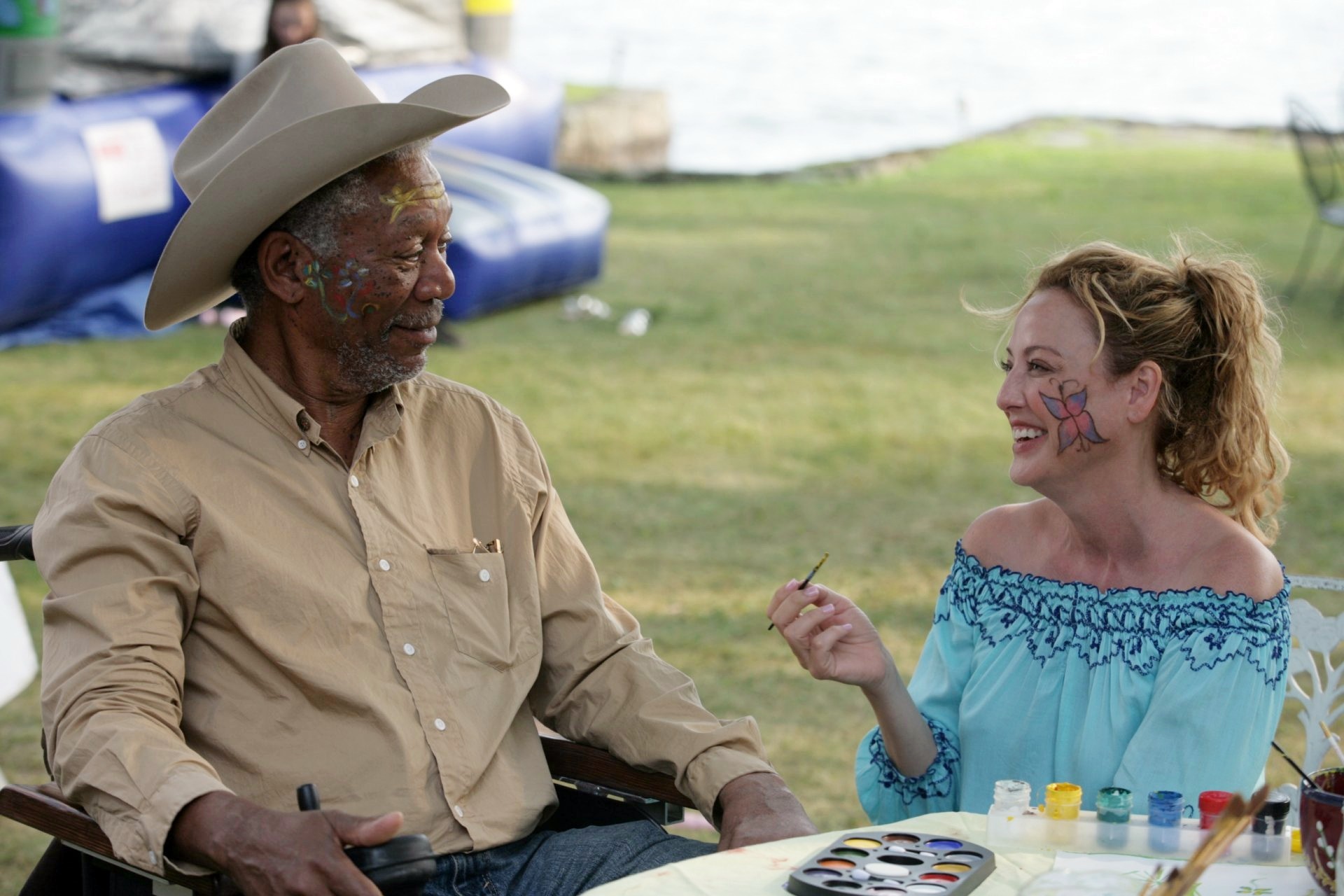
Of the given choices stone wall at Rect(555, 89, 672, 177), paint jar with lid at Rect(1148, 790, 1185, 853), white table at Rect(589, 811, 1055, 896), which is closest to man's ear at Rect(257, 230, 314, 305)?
white table at Rect(589, 811, 1055, 896)

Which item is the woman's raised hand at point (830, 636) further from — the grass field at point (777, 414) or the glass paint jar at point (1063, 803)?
the grass field at point (777, 414)

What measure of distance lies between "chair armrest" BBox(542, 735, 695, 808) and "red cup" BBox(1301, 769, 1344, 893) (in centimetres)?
97

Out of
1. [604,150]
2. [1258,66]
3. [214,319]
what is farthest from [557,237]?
[1258,66]

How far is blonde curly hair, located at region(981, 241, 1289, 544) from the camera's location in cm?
231

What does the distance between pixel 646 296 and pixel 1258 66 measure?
1980 centimetres

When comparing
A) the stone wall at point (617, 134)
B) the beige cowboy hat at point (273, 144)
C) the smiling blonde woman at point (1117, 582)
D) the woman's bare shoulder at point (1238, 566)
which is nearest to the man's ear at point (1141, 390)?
the smiling blonde woman at point (1117, 582)

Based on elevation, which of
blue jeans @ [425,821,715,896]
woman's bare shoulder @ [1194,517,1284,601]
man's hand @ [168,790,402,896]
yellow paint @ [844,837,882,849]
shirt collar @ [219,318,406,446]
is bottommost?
blue jeans @ [425,821,715,896]

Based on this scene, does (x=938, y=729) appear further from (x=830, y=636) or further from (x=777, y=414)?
(x=777, y=414)

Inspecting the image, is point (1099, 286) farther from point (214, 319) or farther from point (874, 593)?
point (214, 319)

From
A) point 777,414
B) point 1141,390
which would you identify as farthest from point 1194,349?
point 777,414

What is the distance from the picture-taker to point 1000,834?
5.62ft

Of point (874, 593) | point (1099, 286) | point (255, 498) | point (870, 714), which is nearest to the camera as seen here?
point (255, 498)

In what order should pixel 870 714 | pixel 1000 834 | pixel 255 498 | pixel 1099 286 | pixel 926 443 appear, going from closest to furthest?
1. pixel 1000 834
2. pixel 255 498
3. pixel 1099 286
4. pixel 870 714
5. pixel 926 443

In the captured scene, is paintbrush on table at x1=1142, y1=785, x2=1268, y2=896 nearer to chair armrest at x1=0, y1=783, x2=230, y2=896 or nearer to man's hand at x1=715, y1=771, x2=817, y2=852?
man's hand at x1=715, y1=771, x2=817, y2=852
